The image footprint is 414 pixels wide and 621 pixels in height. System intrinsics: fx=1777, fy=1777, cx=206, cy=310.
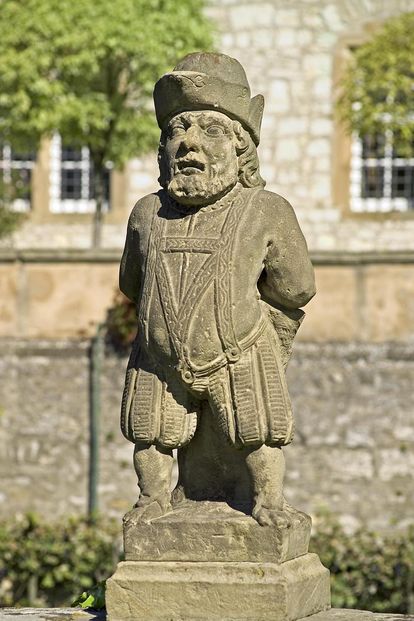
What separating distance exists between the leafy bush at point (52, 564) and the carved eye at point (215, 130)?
5.67m

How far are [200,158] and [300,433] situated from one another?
332 inches

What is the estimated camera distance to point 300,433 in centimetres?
1540

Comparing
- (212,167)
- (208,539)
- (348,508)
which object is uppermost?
(212,167)

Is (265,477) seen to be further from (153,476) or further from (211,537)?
(153,476)

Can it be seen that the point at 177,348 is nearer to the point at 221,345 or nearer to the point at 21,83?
the point at 221,345

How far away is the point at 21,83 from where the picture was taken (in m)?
19.1

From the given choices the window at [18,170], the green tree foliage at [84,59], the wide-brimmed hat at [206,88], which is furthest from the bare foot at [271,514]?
the window at [18,170]

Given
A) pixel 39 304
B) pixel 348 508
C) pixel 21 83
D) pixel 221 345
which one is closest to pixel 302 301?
pixel 221 345

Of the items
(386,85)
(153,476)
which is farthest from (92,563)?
(386,85)

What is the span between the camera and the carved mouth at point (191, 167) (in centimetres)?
716

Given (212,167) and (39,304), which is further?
(39,304)

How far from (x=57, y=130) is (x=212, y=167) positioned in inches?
497

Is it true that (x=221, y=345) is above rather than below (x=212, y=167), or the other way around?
below

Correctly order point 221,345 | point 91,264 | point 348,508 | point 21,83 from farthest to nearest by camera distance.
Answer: point 21,83, point 91,264, point 348,508, point 221,345
